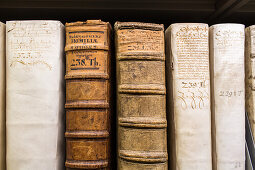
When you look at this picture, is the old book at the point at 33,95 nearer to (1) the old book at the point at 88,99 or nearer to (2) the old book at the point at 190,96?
(1) the old book at the point at 88,99

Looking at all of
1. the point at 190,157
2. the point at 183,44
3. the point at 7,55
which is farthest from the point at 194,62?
the point at 7,55

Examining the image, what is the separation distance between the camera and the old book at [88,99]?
0.55 metres

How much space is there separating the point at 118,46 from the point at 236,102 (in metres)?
0.37

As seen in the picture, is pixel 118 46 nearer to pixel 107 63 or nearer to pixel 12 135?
pixel 107 63

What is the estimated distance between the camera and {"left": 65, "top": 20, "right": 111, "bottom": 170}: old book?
1.81 ft

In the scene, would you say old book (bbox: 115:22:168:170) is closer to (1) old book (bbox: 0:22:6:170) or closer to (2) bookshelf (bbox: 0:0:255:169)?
(2) bookshelf (bbox: 0:0:255:169)

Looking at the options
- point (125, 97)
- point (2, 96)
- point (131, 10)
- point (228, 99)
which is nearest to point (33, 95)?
point (2, 96)

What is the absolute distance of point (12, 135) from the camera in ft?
1.82

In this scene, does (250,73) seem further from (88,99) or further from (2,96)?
(2,96)

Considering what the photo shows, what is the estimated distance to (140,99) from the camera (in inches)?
21.5

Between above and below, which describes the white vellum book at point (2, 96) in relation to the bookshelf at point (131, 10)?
below

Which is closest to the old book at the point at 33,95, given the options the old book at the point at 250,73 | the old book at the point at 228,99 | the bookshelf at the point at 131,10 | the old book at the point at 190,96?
the bookshelf at the point at 131,10

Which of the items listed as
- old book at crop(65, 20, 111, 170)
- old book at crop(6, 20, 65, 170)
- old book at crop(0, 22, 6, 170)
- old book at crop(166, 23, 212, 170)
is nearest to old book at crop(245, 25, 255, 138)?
old book at crop(166, 23, 212, 170)

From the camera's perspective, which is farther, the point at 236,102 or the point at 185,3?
the point at 185,3
